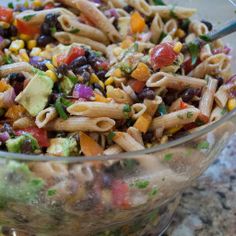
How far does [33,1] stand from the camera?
1.93 m

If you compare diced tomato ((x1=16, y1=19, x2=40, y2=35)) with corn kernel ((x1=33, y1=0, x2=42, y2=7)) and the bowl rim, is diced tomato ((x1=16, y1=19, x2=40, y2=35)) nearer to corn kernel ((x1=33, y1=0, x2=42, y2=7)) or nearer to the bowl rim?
corn kernel ((x1=33, y1=0, x2=42, y2=7))

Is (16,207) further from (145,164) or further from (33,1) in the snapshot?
(33,1)

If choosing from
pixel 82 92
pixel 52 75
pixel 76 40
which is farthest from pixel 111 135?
pixel 76 40

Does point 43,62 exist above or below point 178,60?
below

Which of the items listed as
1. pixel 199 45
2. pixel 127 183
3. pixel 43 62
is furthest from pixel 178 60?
pixel 127 183

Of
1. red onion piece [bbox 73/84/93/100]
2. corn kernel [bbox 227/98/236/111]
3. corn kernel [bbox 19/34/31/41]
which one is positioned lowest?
corn kernel [bbox 19/34/31/41]

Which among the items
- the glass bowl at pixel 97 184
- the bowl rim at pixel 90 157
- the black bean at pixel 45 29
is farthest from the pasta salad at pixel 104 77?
the bowl rim at pixel 90 157

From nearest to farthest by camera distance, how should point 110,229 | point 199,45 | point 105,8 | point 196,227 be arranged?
1. point 110,229
2. point 196,227
3. point 199,45
4. point 105,8

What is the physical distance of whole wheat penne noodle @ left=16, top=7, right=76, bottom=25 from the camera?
1.74 meters

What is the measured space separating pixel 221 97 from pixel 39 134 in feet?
1.88

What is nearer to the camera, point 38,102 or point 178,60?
point 38,102

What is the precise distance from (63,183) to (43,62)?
1.96 ft

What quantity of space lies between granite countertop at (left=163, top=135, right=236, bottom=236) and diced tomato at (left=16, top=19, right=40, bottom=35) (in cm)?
77

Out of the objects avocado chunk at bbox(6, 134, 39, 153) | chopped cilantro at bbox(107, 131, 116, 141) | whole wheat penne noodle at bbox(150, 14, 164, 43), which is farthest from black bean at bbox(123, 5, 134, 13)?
avocado chunk at bbox(6, 134, 39, 153)
